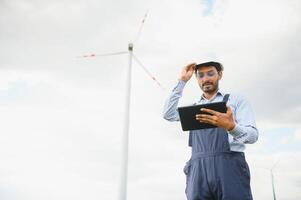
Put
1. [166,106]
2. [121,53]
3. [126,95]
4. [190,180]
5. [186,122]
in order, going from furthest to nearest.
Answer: [121,53]
[126,95]
[166,106]
[190,180]
[186,122]

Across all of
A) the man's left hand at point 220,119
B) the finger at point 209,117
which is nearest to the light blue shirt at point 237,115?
the man's left hand at point 220,119

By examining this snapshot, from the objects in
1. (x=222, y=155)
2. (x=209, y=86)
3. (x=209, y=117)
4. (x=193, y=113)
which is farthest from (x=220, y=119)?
(x=209, y=86)

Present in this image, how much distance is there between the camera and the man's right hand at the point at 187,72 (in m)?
5.20

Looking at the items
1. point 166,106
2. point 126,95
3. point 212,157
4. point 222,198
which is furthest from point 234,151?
point 126,95

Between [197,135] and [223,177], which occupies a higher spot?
[197,135]

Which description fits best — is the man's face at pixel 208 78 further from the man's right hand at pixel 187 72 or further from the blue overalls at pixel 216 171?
the blue overalls at pixel 216 171

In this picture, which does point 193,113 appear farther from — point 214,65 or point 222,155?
point 214,65

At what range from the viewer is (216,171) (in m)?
4.47

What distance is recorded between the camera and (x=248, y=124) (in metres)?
4.50

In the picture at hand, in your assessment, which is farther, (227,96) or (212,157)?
(227,96)

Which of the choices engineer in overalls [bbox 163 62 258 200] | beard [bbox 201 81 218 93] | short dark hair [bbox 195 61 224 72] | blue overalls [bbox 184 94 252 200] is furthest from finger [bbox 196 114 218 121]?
short dark hair [bbox 195 61 224 72]

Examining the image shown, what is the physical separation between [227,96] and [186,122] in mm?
779

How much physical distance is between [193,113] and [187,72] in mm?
1071

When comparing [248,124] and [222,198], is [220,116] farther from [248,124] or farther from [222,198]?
[222,198]
